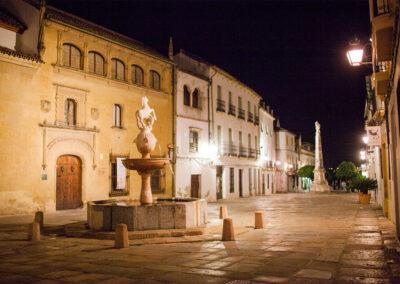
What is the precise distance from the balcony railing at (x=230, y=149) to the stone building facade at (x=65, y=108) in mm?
9426

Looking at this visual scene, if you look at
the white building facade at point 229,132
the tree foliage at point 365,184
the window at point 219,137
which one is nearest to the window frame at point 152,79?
the white building facade at point 229,132

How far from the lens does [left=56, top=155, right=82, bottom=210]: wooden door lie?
2066 cm

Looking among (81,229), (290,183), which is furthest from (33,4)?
(290,183)

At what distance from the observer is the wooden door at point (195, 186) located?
97.6 ft

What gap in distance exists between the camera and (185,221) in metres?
11.9

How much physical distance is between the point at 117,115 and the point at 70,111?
340 centimetres

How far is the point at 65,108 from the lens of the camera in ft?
69.0

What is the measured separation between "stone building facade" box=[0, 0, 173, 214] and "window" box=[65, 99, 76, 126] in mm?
34

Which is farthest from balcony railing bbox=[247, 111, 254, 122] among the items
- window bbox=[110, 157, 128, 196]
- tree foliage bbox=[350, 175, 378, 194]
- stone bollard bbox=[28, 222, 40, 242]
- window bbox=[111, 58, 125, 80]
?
stone bollard bbox=[28, 222, 40, 242]

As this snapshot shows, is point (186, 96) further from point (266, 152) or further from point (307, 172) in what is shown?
point (307, 172)

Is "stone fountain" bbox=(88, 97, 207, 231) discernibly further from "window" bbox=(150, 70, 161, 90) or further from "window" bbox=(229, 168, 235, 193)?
"window" bbox=(229, 168, 235, 193)

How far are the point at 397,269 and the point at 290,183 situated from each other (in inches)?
2169

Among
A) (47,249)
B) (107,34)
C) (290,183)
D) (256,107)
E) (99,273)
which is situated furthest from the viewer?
(290,183)

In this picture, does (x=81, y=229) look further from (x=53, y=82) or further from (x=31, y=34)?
(x=31, y=34)
